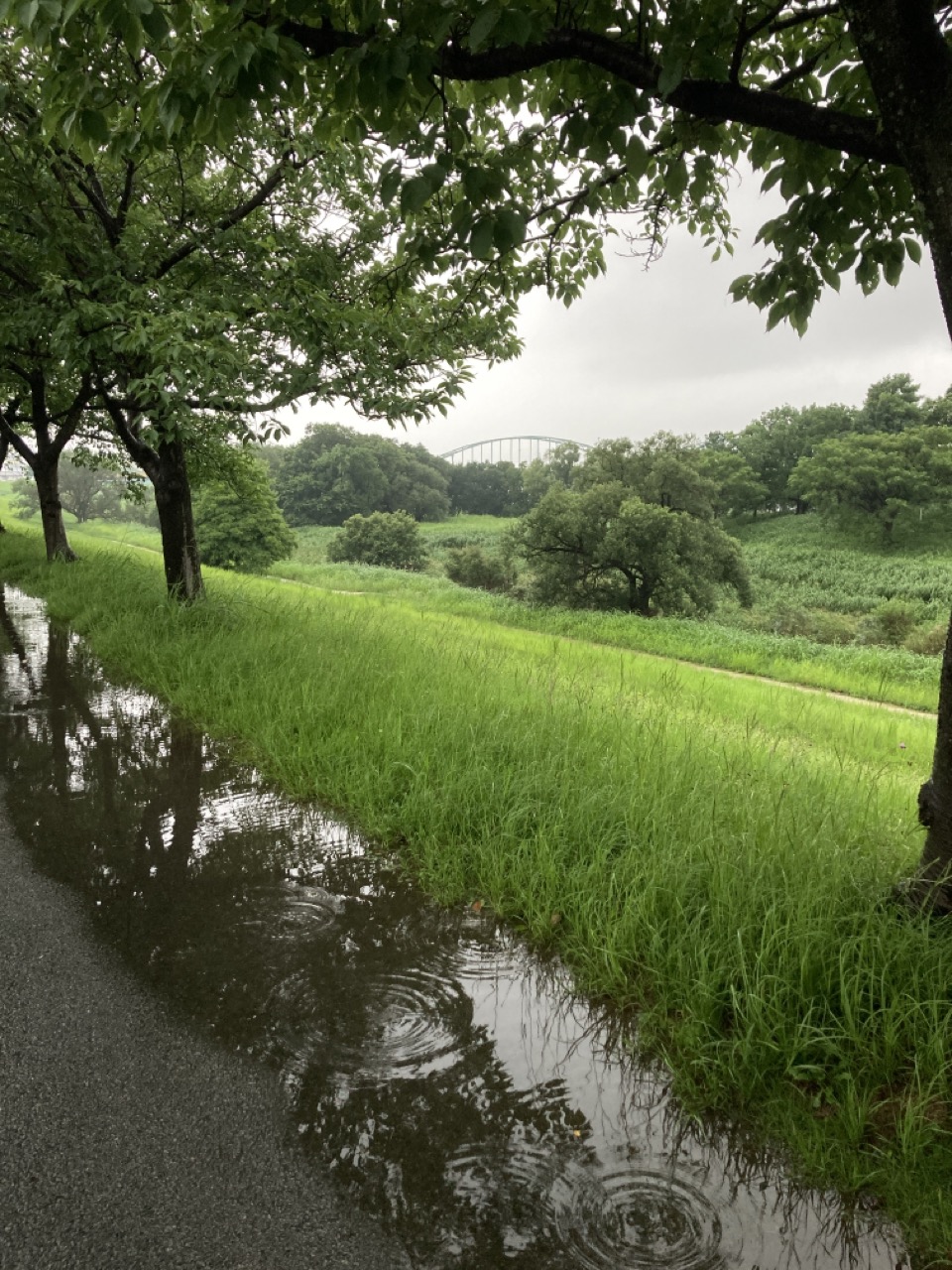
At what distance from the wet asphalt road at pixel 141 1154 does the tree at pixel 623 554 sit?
21.6 m

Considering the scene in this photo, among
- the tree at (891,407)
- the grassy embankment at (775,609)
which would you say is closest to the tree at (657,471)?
the grassy embankment at (775,609)

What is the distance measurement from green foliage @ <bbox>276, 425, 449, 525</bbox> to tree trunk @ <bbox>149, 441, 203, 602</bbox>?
49.7m

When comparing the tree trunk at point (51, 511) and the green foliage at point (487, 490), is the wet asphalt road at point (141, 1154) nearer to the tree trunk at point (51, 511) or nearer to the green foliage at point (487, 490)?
the tree trunk at point (51, 511)

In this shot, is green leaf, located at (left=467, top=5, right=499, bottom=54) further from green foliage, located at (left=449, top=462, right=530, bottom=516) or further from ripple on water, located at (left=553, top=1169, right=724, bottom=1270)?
green foliage, located at (left=449, top=462, right=530, bottom=516)

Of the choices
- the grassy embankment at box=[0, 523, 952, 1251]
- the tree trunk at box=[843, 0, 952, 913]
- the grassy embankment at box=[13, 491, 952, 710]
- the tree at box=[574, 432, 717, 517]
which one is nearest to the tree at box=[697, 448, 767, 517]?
the grassy embankment at box=[13, 491, 952, 710]

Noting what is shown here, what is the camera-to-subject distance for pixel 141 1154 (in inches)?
70.0

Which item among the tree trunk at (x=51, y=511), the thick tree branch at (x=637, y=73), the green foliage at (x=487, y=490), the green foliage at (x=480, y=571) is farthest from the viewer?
the green foliage at (x=487, y=490)

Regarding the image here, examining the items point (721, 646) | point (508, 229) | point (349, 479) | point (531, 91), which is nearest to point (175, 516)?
point (531, 91)

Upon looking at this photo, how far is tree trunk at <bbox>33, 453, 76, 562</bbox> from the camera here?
14562 mm

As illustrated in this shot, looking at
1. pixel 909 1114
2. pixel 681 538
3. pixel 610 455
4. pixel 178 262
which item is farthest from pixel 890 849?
pixel 610 455

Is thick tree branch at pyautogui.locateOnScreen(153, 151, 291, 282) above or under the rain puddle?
above

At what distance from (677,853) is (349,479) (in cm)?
6058

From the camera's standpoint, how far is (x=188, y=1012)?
2309 millimetres

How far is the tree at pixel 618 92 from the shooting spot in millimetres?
2176
